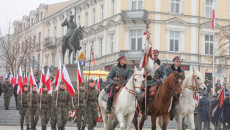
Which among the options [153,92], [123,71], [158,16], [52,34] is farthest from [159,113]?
[52,34]

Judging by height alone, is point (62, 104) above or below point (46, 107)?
above

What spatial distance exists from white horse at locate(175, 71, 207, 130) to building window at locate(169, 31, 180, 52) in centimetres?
2955

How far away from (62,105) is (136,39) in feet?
90.9

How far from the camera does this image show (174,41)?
4297 centimetres

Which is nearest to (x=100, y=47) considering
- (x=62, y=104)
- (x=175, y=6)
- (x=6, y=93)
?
(x=175, y=6)

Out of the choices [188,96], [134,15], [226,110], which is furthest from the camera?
[134,15]

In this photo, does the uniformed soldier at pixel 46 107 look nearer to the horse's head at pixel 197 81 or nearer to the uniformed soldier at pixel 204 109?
the horse's head at pixel 197 81

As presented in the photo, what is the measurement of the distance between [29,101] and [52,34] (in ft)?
154

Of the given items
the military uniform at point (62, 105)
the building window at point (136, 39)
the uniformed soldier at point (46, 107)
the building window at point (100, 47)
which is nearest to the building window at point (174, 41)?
the building window at point (136, 39)

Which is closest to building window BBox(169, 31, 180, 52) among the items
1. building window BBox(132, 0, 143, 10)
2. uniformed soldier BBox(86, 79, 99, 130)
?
building window BBox(132, 0, 143, 10)

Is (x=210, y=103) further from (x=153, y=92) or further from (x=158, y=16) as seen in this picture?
(x=158, y=16)

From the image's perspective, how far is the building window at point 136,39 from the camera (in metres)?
42.3

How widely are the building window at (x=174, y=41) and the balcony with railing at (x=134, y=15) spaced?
3.63 m

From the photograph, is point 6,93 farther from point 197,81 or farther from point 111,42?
point 111,42
